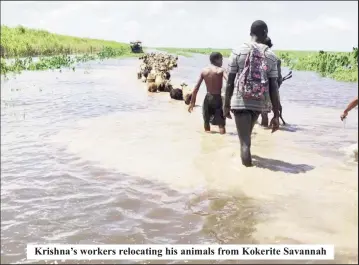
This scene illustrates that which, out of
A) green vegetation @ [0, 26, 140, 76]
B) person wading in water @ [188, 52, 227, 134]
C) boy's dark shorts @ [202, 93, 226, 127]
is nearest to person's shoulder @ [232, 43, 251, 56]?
person wading in water @ [188, 52, 227, 134]

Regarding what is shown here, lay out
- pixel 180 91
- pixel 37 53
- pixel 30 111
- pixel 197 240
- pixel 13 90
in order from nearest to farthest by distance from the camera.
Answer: pixel 197 240, pixel 30 111, pixel 180 91, pixel 13 90, pixel 37 53

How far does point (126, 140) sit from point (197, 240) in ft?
14.2

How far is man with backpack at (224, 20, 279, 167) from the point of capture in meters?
5.18

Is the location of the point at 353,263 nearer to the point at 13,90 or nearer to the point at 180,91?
the point at 180,91

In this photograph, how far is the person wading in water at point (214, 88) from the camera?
756 centimetres

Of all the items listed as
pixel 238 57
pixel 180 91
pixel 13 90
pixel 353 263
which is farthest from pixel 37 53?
pixel 353 263

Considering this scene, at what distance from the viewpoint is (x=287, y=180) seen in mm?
5160

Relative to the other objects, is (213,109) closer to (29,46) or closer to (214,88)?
(214,88)

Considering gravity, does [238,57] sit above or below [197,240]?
above

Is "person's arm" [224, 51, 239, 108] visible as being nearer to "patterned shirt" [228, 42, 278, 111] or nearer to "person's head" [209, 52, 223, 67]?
"patterned shirt" [228, 42, 278, 111]

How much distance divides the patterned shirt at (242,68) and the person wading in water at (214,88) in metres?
2.15

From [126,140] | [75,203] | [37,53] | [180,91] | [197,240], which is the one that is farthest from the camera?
[37,53]

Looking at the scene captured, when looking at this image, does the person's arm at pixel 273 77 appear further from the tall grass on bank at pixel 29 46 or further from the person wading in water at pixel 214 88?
the tall grass on bank at pixel 29 46

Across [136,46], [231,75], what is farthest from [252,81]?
[136,46]
